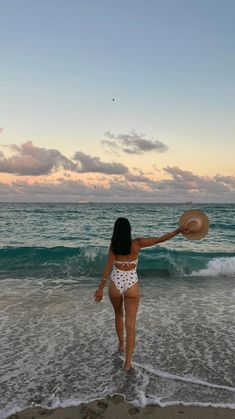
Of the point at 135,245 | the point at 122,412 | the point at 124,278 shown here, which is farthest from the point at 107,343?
the point at 122,412

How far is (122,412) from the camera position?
473 centimetres

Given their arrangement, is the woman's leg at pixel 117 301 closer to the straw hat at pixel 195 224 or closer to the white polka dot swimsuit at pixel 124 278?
the white polka dot swimsuit at pixel 124 278

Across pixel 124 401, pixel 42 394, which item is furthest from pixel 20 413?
pixel 124 401

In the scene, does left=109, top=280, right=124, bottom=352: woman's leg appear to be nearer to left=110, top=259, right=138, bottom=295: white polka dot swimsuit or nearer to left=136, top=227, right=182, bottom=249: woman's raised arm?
left=110, top=259, right=138, bottom=295: white polka dot swimsuit

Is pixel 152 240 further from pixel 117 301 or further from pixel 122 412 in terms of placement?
pixel 122 412

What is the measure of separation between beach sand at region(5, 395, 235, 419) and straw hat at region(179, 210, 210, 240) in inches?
90.1

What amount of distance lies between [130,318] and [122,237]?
1.28m

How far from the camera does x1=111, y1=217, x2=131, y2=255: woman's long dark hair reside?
5.68 m

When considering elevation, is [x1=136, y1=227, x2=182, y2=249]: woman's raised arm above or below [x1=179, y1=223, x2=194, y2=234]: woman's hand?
below

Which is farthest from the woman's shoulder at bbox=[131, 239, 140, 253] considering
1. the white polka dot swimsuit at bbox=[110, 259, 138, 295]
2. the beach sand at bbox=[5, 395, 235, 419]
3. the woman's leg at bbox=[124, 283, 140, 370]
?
the beach sand at bbox=[5, 395, 235, 419]

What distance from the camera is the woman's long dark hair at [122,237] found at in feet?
18.6

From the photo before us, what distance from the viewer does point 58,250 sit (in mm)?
21922

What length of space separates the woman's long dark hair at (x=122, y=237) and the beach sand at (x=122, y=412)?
2.04m

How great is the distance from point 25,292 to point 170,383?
7057mm
